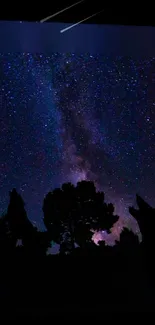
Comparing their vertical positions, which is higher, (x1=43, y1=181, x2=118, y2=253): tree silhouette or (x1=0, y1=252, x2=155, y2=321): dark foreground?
(x1=43, y1=181, x2=118, y2=253): tree silhouette

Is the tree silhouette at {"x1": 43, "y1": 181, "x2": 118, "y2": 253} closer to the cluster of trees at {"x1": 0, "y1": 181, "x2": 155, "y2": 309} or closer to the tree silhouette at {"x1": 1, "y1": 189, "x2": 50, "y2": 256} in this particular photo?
the tree silhouette at {"x1": 1, "y1": 189, "x2": 50, "y2": 256}

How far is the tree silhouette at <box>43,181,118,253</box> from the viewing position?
30812mm

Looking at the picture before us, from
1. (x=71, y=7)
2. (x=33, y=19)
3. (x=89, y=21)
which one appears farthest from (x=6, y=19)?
(x=89, y=21)

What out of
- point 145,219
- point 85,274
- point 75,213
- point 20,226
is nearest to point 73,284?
point 85,274

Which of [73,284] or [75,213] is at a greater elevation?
[75,213]

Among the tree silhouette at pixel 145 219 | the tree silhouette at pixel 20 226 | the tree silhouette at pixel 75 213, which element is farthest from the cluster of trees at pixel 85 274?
the tree silhouette at pixel 75 213

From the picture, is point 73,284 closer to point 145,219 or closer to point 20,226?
point 145,219

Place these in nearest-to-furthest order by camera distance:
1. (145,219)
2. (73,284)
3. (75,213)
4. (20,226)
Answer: (73,284)
(145,219)
(20,226)
(75,213)

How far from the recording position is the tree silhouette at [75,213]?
3081cm

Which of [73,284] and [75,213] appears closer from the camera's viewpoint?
[73,284]

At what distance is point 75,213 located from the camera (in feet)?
104

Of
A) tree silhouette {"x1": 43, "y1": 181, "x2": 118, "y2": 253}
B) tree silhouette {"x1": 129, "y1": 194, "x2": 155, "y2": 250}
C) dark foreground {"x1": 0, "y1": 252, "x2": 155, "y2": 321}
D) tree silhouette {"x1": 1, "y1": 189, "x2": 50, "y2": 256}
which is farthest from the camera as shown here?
tree silhouette {"x1": 43, "y1": 181, "x2": 118, "y2": 253}

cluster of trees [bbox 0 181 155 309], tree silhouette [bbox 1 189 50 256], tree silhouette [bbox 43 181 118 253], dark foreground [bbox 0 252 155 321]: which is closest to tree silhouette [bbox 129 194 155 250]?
cluster of trees [bbox 0 181 155 309]

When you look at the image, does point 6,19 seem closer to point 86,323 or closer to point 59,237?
point 86,323
